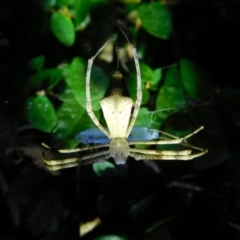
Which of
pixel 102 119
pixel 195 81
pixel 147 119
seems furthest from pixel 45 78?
pixel 195 81

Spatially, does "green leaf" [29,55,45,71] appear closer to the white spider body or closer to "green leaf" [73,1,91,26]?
"green leaf" [73,1,91,26]

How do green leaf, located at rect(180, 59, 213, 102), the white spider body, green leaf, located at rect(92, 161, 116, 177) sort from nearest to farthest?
the white spider body → green leaf, located at rect(180, 59, 213, 102) → green leaf, located at rect(92, 161, 116, 177)

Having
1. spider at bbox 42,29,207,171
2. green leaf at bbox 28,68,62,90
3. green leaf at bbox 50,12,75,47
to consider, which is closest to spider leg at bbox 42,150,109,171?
spider at bbox 42,29,207,171

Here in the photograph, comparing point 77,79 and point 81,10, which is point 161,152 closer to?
point 77,79

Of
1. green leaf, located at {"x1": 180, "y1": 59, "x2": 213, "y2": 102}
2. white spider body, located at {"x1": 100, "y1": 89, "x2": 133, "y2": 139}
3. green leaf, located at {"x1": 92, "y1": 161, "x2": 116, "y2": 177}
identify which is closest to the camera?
white spider body, located at {"x1": 100, "y1": 89, "x2": 133, "y2": 139}

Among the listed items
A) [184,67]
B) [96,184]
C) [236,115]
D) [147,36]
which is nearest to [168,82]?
[184,67]

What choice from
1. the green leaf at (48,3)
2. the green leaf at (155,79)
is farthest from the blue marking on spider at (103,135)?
the green leaf at (48,3)

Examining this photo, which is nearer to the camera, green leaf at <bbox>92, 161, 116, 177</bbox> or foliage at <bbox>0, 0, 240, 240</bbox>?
foliage at <bbox>0, 0, 240, 240</bbox>
